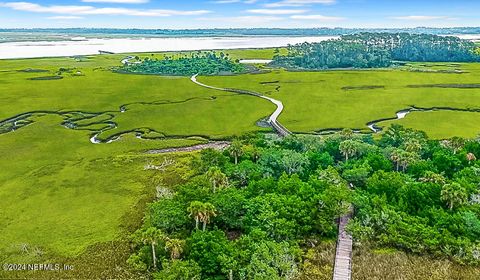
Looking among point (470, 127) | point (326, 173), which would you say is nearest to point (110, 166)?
point (326, 173)

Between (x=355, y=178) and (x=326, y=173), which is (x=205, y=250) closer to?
(x=326, y=173)

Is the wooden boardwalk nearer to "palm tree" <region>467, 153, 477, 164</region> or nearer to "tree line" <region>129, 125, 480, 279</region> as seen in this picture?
"tree line" <region>129, 125, 480, 279</region>

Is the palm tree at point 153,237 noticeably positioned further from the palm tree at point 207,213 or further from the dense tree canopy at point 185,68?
the dense tree canopy at point 185,68

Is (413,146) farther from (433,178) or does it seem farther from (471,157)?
(433,178)

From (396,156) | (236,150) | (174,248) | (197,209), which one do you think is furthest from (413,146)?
(174,248)

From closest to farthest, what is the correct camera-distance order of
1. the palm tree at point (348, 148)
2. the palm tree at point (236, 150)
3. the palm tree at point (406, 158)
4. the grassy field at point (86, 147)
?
1. the grassy field at point (86, 147)
2. the palm tree at point (406, 158)
3. the palm tree at point (348, 148)
4. the palm tree at point (236, 150)

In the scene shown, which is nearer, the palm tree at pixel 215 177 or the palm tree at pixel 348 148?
the palm tree at pixel 215 177

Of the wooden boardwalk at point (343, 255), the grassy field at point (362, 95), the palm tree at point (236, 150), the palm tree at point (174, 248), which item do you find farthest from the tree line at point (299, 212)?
the grassy field at point (362, 95)
